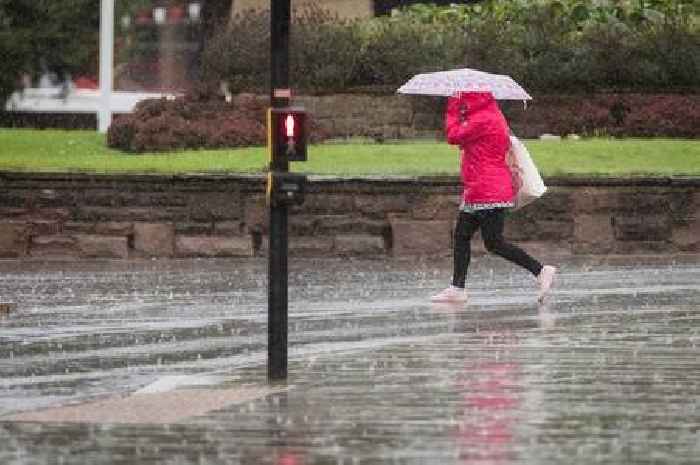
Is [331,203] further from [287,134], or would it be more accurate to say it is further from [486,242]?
[287,134]

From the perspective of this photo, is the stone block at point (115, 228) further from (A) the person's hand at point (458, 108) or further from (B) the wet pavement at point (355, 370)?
(A) the person's hand at point (458, 108)

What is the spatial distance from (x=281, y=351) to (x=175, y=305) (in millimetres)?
5371

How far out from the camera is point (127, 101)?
34531 millimetres

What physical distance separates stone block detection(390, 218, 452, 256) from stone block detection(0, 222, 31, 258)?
12.4 ft

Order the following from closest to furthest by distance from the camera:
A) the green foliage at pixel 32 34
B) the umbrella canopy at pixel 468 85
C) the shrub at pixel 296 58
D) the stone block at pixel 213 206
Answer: the umbrella canopy at pixel 468 85
the stone block at pixel 213 206
the green foliage at pixel 32 34
the shrub at pixel 296 58

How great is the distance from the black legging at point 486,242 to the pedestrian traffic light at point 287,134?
5.79 meters

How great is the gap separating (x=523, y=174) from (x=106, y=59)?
16669 mm

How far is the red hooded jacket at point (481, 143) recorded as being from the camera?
1789cm

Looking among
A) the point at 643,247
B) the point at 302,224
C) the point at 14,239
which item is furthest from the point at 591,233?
the point at 14,239

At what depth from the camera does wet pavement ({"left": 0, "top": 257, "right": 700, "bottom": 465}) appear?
10664mm

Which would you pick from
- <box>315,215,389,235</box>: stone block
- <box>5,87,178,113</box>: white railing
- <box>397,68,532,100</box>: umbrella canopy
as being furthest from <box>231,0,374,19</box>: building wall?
<box>397,68,532,100</box>: umbrella canopy

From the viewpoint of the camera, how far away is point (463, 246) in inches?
715

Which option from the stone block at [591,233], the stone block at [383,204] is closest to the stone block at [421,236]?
the stone block at [383,204]

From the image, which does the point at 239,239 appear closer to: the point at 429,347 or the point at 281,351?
the point at 429,347
